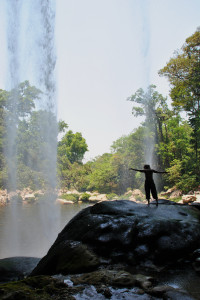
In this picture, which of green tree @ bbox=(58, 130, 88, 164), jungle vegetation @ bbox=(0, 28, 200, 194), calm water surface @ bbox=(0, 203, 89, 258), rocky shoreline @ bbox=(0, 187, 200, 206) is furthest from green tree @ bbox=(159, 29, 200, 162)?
green tree @ bbox=(58, 130, 88, 164)

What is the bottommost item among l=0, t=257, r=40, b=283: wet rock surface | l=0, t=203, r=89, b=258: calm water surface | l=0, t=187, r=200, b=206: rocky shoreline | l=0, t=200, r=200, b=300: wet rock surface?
l=0, t=203, r=89, b=258: calm water surface

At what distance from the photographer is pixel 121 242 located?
3.67 meters

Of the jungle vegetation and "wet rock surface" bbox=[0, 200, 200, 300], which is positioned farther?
the jungle vegetation

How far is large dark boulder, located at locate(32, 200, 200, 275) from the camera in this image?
3.40m

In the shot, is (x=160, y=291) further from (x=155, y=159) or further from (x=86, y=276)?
(x=155, y=159)

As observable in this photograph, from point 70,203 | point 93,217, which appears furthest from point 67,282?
point 70,203

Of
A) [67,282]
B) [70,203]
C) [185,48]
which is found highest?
[185,48]

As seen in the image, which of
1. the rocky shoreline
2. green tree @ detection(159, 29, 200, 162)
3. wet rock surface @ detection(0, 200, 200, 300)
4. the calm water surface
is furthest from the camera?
the rocky shoreline

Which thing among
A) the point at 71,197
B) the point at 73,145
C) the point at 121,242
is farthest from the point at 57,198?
the point at 73,145

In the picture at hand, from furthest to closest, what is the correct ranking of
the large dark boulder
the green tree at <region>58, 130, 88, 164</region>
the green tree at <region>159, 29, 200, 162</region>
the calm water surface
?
1. the green tree at <region>58, 130, 88, 164</region>
2. the green tree at <region>159, 29, 200, 162</region>
3. the calm water surface
4. the large dark boulder

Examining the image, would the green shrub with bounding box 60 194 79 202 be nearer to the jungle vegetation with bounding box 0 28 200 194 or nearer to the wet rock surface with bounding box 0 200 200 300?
the jungle vegetation with bounding box 0 28 200 194

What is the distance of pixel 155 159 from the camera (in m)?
29.7

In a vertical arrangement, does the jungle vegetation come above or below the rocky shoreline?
above

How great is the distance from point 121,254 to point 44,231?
10131 mm
